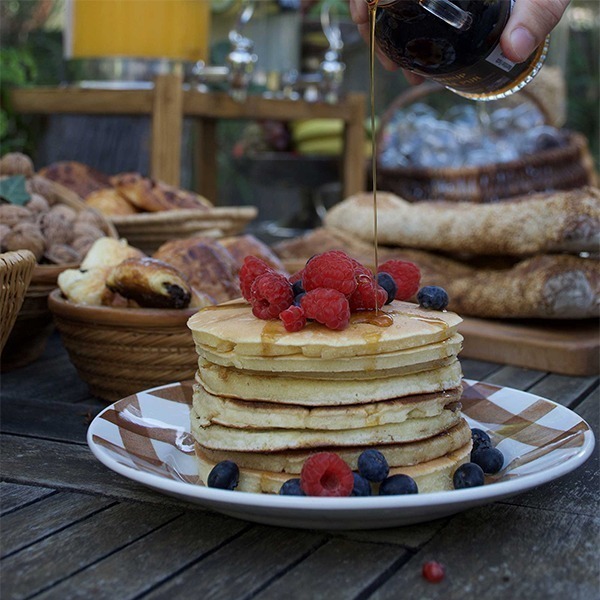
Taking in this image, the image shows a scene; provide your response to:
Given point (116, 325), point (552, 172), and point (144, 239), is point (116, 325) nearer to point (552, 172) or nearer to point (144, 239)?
point (144, 239)

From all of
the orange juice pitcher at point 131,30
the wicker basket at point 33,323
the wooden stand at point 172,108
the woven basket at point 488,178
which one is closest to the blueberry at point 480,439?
the wicker basket at point 33,323

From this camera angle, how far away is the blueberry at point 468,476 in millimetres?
1054

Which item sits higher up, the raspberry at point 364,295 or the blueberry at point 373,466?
the raspberry at point 364,295

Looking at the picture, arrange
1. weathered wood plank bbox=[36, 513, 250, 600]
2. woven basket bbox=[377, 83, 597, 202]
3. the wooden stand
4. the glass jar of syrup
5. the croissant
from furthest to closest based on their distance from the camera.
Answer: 1. woven basket bbox=[377, 83, 597, 202]
2. the wooden stand
3. the croissant
4. the glass jar of syrup
5. weathered wood plank bbox=[36, 513, 250, 600]

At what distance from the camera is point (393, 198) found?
2814 millimetres

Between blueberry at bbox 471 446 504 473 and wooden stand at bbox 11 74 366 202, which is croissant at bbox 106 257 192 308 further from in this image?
wooden stand at bbox 11 74 366 202

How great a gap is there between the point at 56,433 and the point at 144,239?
3.31 ft

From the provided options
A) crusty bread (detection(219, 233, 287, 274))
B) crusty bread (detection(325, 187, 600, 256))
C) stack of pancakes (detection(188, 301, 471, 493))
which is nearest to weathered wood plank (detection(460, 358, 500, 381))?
crusty bread (detection(325, 187, 600, 256))

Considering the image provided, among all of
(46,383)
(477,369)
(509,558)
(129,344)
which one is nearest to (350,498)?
(509,558)

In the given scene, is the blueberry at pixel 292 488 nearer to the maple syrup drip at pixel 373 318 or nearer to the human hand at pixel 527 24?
the maple syrup drip at pixel 373 318

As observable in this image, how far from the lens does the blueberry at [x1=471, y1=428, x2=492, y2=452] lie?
118 centimetres

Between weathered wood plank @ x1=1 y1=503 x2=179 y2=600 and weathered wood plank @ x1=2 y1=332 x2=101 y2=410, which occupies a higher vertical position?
weathered wood plank @ x1=1 y1=503 x2=179 y2=600

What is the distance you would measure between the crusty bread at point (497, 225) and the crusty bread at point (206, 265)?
2.39ft

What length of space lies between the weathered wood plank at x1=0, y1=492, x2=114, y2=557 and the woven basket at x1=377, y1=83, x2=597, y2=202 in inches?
104
